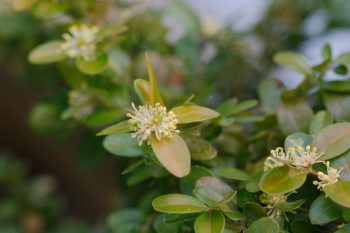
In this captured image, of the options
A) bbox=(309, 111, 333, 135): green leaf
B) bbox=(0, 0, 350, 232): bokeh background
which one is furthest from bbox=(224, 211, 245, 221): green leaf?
bbox=(0, 0, 350, 232): bokeh background

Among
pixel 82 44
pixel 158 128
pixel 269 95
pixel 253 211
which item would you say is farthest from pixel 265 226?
Answer: pixel 82 44

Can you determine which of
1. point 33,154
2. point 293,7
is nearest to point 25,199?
point 33,154

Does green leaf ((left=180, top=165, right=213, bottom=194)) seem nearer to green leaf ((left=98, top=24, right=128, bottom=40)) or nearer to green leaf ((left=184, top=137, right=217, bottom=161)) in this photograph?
green leaf ((left=184, top=137, right=217, bottom=161))

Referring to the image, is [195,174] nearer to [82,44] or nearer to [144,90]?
[144,90]

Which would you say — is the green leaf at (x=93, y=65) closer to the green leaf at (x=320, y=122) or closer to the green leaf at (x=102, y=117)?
the green leaf at (x=102, y=117)

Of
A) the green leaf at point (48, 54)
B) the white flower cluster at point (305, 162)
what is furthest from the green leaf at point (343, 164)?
the green leaf at point (48, 54)

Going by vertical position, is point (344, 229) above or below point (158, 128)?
below
